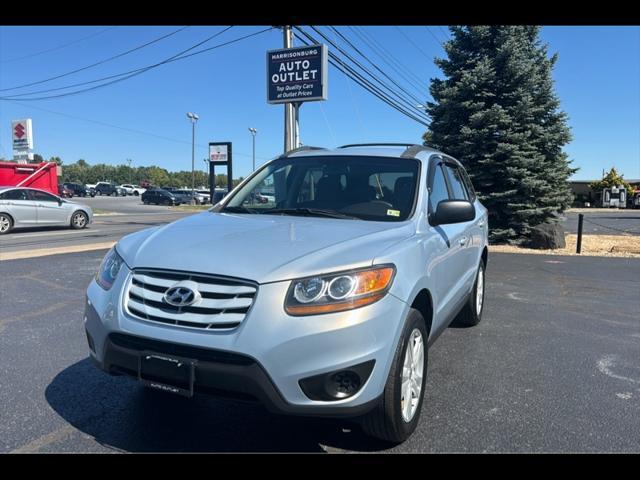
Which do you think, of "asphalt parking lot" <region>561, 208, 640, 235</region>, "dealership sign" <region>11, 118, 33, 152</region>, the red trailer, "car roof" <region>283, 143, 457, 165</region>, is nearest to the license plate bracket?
"car roof" <region>283, 143, 457, 165</region>

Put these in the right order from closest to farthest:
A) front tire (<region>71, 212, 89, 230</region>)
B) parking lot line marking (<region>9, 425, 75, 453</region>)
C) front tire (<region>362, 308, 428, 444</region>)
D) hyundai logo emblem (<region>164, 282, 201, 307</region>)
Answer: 1. hyundai logo emblem (<region>164, 282, 201, 307</region>)
2. front tire (<region>362, 308, 428, 444</region>)
3. parking lot line marking (<region>9, 425, 75, 453</region>)
4. front tire (<region>71, 212, 89, 230</region>)

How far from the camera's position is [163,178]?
5310 inches

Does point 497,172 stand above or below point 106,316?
above

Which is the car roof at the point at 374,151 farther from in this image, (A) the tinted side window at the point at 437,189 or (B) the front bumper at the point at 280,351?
(B) the front bumper at the point at 280,351

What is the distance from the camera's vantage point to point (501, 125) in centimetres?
1368

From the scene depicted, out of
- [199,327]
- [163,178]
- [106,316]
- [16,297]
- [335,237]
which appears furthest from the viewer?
[163,178]

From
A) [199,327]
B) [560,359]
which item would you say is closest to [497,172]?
[560,359]

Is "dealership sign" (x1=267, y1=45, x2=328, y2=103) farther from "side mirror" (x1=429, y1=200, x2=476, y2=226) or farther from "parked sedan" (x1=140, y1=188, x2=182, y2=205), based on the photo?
"parked sedan" (x1=140, y1=188, x2=182, y2=205)

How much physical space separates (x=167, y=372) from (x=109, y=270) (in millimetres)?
871

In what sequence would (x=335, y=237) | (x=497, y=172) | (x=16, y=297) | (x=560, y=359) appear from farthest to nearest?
(x=497, y=172) → (x=16, y=297) → (x=560, y=359) → (x=335, y=237)

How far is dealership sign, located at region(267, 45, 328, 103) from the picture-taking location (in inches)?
688

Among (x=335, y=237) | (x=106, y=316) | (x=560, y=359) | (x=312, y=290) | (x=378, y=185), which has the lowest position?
(x=560, y=359)

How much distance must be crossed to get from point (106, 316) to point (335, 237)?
4.38 ft
